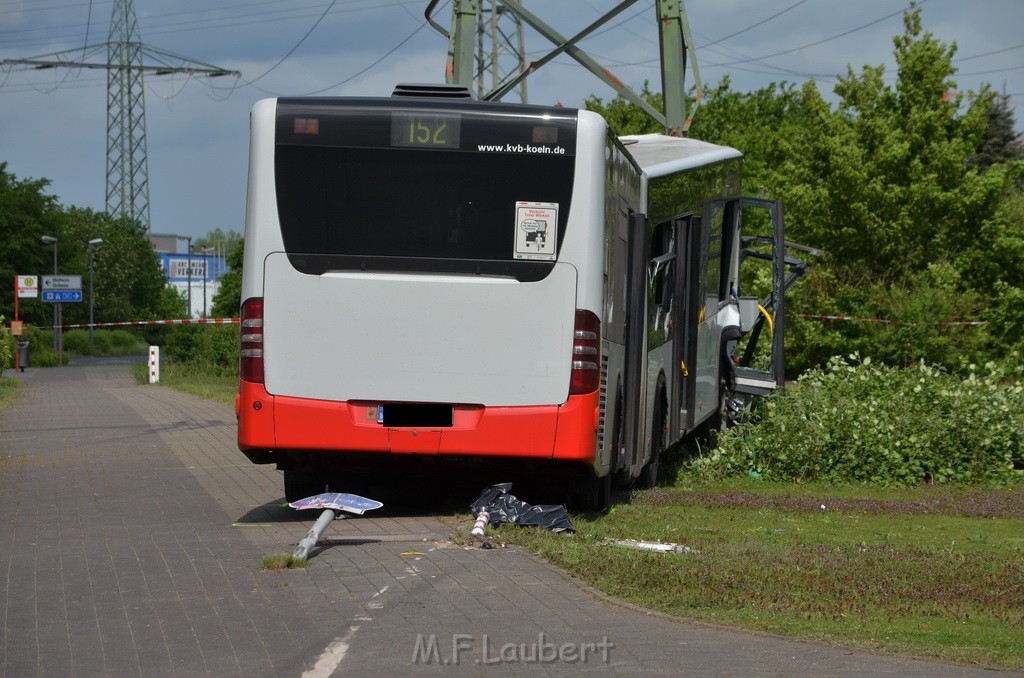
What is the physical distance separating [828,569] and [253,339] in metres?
Result: 4.31

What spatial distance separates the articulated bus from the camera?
9.97 m

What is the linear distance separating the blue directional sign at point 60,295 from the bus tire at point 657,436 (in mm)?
61317

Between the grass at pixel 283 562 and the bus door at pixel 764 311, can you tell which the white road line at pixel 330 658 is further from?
the bus door at pixel 764 311

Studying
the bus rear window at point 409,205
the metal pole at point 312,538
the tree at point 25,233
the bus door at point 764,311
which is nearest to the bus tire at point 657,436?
the bus door at point 764,311

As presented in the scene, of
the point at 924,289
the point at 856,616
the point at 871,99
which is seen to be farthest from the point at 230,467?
the point at 871,99

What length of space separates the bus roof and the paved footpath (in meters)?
4.52

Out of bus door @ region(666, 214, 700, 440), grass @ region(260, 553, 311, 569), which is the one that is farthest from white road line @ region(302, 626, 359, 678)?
bus door @ region(666, 214, 700, 440)

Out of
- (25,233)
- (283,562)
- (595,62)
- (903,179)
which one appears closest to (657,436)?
(283,562)

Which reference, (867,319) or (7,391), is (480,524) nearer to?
(867,319)

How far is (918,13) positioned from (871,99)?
7.14 feet

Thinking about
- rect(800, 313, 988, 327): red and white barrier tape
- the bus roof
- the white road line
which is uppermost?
the bus roof

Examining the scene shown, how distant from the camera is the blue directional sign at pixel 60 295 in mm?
71669

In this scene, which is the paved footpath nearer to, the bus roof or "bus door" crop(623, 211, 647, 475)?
"bus door" crop(623, 211, 647, 475)

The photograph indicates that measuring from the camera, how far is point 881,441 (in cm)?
1434
